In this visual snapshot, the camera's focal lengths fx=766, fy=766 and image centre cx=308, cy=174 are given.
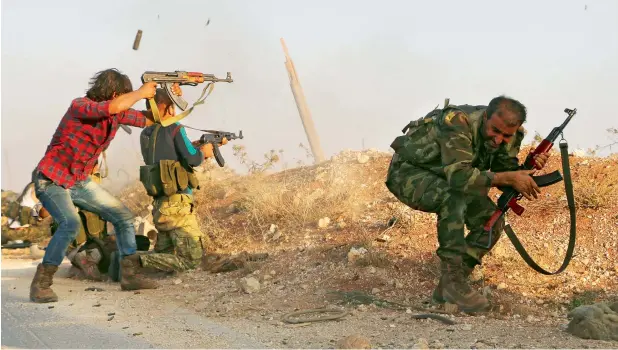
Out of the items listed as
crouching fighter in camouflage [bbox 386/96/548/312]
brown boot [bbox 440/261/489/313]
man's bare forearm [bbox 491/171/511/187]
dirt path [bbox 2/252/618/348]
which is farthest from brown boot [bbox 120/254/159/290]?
man's bare forearm [bbox 491/171/511/187]

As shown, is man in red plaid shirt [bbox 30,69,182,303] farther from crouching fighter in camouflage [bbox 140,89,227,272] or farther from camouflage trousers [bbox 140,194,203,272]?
camouflage trousers [bbox 140,194,203,272]

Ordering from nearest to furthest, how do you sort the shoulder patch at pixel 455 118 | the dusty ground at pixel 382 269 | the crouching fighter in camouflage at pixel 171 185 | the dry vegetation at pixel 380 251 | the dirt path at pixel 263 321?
1. the dirt path at pixel 263 321
2. the dusty ground at pixel 382 269
3. the shoulder patch at pixel 455 118
4. the dry vegetation at pixel 380 251
5. the crouching fighter in camouflage at pixel 171 185

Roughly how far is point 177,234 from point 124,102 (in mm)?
1574

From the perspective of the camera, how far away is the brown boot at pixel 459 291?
14.9 ft

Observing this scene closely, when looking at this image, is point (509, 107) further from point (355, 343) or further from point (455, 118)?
point (355, 343)

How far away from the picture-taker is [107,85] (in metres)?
5.40

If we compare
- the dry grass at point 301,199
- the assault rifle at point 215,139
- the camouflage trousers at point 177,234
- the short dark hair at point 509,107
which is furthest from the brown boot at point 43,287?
the short dark hair at point 509,107

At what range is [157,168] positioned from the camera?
246 inches

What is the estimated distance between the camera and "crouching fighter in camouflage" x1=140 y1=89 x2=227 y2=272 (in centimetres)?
622

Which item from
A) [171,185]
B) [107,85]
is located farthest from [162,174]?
[107,85]

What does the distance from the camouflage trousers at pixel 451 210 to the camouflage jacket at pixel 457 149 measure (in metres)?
0.10

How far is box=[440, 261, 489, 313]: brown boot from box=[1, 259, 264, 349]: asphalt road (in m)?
1.30

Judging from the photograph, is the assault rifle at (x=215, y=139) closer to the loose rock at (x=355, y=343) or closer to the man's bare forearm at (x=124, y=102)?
the man's bare forearm at (x=124, y=102)

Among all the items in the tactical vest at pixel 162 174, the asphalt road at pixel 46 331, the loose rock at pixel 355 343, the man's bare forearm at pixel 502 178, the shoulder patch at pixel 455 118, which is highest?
the shoulder patch at pixel 455 118
